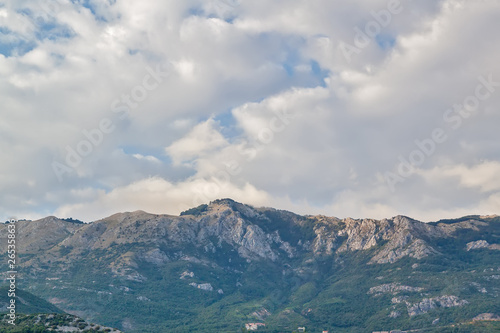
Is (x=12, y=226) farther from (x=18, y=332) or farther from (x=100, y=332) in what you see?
(x=100, y=332)

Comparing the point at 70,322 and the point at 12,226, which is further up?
the point at 12,226

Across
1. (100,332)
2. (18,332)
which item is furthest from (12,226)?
(100,332)

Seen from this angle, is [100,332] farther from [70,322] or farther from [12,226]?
[12,226]

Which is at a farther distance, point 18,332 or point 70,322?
point 70,322

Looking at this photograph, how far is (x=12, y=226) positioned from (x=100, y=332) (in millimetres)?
54632

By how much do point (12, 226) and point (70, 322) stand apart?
4864 cm

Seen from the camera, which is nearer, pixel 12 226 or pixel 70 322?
pixel 12 226

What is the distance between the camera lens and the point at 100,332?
18900 centimetres

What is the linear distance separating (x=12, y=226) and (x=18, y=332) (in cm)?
4182

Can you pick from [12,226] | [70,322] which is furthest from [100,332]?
[12,226]

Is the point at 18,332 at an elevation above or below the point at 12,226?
below

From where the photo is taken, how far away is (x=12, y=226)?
183625mm

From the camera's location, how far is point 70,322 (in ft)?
655
